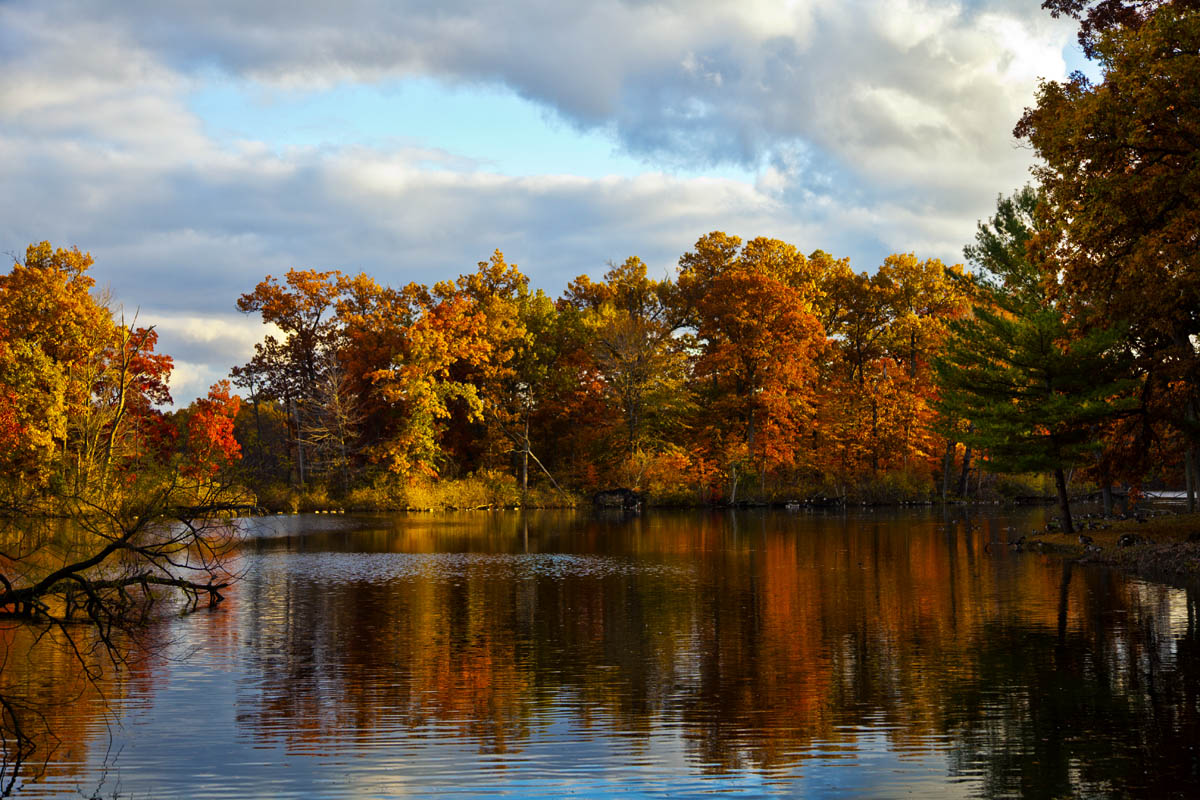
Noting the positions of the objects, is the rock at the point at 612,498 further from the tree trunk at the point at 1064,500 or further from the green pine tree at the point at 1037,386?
the tree trunk at the point at 1064,500

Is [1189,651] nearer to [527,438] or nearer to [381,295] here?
[527,438]

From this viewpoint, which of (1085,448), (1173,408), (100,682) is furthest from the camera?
(1085,448)

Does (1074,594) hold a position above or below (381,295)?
below

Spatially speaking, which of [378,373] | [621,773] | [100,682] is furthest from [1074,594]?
[378,373]

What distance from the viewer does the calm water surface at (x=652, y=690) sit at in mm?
9773

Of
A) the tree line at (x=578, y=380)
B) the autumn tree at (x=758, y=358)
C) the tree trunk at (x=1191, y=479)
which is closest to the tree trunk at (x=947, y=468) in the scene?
the tree line at (x=578, y=380)

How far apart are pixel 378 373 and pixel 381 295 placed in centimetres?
769

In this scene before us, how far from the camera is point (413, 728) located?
11.8 meters

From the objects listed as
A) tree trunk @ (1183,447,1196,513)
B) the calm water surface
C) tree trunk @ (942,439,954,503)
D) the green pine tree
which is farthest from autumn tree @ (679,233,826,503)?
the calm water surface

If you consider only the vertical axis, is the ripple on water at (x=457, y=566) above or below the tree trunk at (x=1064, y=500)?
below

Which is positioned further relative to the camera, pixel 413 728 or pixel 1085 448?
pixel 1085 448

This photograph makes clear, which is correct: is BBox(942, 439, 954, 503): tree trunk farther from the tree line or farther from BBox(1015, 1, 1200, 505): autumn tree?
BBox(1015, 1, 1200, 505): autumn tree

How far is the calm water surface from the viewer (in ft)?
32.1

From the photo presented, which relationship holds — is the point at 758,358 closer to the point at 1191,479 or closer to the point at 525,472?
the point at 525,472
